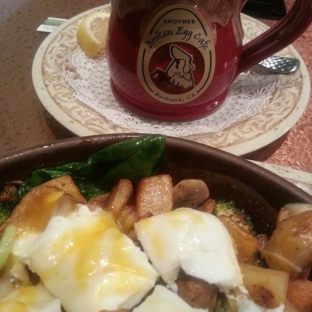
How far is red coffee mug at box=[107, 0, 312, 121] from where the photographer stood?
2.78ft

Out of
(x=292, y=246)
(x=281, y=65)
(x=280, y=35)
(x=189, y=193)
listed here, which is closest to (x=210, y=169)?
(x=189, y=193)

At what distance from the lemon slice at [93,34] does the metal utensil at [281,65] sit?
446 millimetres

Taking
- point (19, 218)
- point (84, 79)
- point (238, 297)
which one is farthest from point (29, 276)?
point (84, 79)

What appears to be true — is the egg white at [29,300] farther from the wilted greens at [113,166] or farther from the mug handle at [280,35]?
the mug handle at [280,35]

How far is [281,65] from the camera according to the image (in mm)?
1181

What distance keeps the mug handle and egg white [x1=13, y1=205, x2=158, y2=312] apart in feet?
2.16

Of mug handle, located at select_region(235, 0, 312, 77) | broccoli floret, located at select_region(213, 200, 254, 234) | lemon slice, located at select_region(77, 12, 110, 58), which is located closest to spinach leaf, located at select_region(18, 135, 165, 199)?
broccoli floret, located at select_region(213, 200, 254, 234)

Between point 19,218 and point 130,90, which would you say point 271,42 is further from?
point 19,218

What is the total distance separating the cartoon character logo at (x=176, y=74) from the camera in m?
0.88

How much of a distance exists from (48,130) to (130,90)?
24 centimetres

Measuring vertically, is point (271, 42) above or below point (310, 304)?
above

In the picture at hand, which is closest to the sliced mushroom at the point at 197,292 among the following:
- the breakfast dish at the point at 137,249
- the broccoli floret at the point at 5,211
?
the breakfast dish at the point at 137,249

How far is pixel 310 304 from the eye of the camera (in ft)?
1.68

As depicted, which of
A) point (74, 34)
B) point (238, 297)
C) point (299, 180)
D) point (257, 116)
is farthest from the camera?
point (74, 34)
